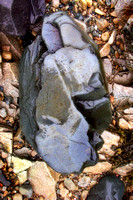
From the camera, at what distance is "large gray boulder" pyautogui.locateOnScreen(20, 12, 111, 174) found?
250cm

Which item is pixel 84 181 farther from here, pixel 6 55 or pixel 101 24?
pixel 101 24

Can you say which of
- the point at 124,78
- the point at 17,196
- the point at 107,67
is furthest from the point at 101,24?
the point at 17,196

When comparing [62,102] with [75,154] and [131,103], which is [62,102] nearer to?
[75,154]

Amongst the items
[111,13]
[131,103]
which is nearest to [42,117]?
[131,103]

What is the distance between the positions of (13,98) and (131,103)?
198 cm

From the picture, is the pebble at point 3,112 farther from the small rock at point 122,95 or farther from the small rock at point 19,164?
the small rock at point 122,95

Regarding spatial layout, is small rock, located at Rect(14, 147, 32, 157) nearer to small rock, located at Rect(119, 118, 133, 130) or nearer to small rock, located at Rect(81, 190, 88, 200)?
small rock, located at Rect(81, 190, 88, 200)

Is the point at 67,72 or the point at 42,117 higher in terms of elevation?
the point at 67,72

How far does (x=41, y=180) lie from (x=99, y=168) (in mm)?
1029

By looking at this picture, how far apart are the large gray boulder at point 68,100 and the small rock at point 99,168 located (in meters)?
1.14

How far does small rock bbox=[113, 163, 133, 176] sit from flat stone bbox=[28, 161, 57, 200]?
3.81 ft

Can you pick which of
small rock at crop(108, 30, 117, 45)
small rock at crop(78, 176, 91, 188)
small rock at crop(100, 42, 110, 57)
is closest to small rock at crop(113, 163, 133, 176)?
small rock at crop(78, 176, 91, 188)

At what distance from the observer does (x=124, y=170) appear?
3.88 metres

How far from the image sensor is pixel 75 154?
2.50 meters
